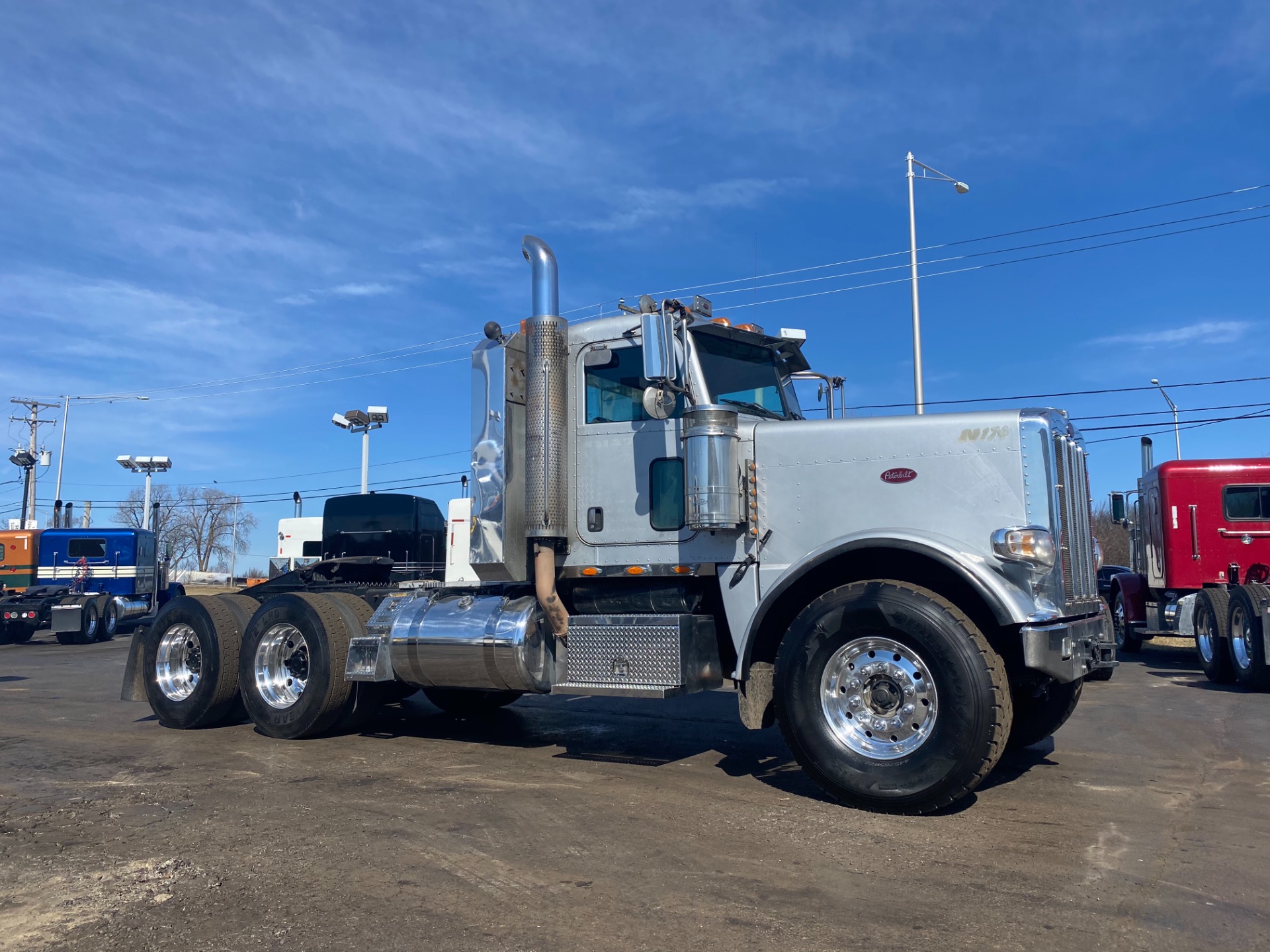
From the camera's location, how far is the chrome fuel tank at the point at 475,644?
722cm

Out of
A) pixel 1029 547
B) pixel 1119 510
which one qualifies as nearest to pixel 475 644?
pixel 1029 547

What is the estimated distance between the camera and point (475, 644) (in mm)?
7348

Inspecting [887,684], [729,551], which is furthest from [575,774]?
[887,684]

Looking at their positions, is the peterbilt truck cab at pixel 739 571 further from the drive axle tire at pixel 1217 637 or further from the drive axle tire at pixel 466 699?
the drive axle tire at pixel 1217 637

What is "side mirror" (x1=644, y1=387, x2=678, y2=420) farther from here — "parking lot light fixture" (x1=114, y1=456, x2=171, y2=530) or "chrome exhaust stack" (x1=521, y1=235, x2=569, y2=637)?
"parking lot light fixture" (x1=114, y1=456, x2=171, y2=530)

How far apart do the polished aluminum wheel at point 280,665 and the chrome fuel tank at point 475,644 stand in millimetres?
1253

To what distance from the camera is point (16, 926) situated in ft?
13.0

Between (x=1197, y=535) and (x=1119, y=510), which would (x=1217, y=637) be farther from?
(x=1119, y=510)

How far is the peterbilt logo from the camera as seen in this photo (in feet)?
19.9

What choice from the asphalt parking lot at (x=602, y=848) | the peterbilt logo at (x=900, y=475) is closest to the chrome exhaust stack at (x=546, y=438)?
the asphalt parking lot at (x=602, y=848)

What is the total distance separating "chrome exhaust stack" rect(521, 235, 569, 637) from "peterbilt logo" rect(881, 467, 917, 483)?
2443mm

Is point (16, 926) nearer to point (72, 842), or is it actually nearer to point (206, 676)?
point (72, 842)

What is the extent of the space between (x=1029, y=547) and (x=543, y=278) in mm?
4143

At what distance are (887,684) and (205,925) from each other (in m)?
3.75
